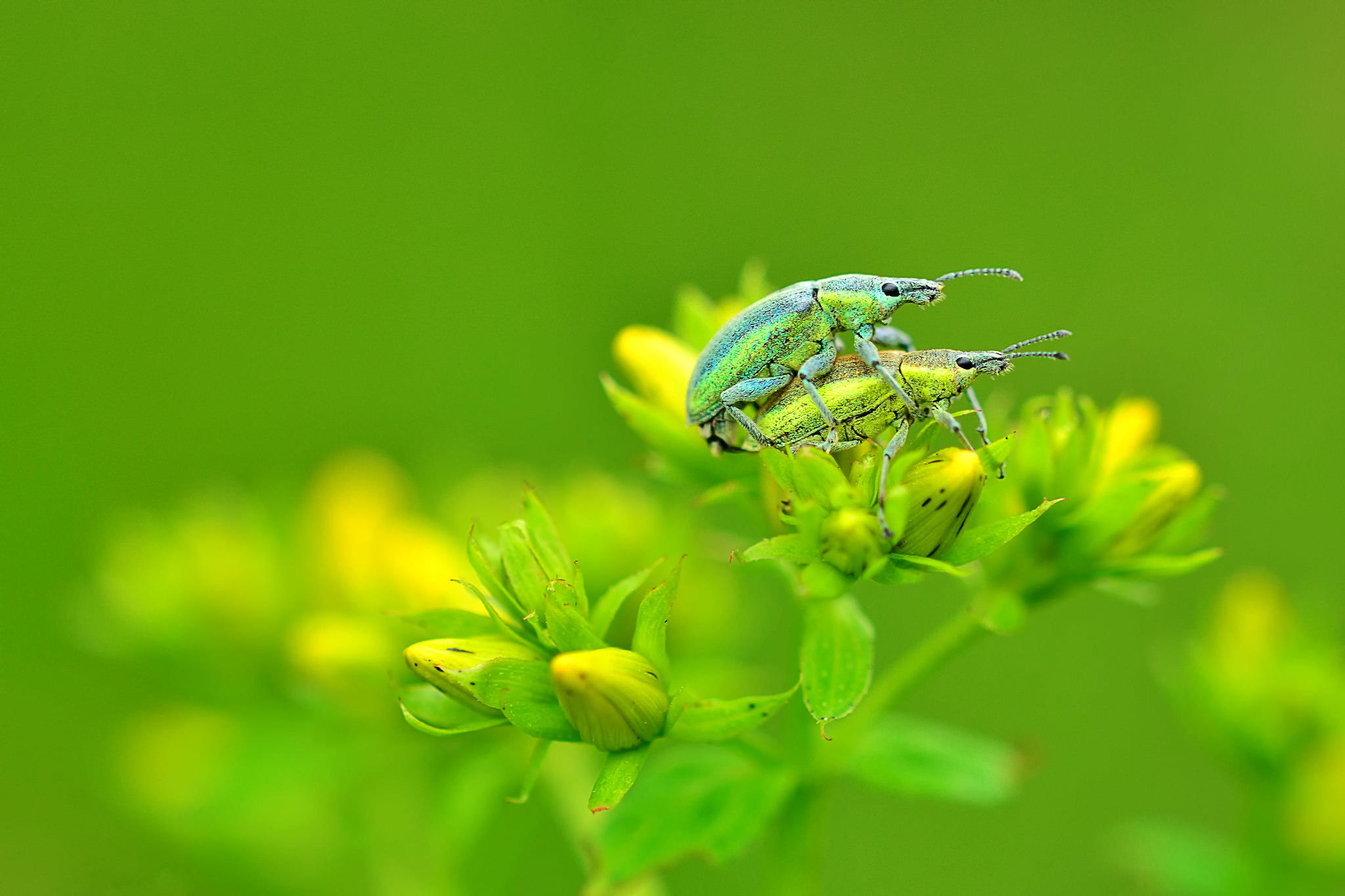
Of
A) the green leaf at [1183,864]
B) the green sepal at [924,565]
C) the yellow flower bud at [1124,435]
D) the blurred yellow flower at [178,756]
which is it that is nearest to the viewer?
the green sepal at [924,565]

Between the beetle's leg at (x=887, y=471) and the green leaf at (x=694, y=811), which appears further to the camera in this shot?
the green leaf at (x=694, y=811)

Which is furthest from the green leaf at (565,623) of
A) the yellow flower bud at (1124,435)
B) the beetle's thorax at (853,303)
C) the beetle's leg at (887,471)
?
the yellow flower bud at (1124,435)

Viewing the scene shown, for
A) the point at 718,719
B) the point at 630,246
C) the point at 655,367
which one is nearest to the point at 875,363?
the point at 655,367

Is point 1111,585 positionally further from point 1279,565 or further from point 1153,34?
point 1153,34

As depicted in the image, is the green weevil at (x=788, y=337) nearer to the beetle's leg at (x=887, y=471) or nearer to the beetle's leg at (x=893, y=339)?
the beetle's leg at (x=893, y=339)

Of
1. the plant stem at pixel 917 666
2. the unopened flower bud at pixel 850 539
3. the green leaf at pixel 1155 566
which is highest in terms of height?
the unopened flower bud at pixel 850 539

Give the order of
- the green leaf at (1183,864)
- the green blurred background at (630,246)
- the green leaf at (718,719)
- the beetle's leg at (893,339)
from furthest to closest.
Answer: the green blurred background at (630,246) < the green leaf at (1183,864) < the beetle's leg at (893,339) < the green leaf at (718,719)

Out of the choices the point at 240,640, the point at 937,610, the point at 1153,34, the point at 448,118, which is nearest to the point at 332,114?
the point at 448,118
